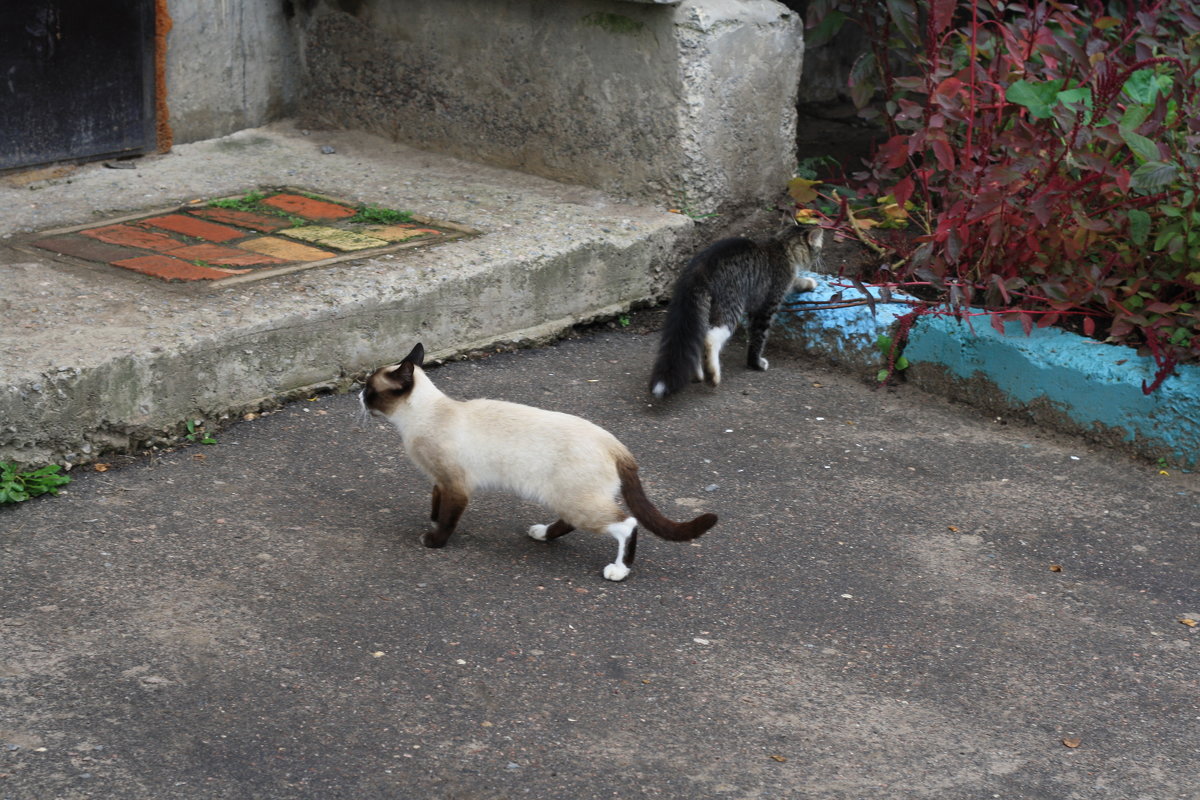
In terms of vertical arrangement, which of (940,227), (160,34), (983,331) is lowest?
(983,331)

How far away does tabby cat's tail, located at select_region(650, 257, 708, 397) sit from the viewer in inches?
199

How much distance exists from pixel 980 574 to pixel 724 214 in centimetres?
285

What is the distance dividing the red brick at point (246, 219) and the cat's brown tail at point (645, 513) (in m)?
2.57

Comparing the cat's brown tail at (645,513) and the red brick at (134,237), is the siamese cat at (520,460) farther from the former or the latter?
the red brick at (134,237)

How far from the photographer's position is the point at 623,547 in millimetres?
3818

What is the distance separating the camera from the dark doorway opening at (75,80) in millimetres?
5973

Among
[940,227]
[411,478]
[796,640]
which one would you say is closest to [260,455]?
[411,478]

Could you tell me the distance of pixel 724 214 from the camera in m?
6.38

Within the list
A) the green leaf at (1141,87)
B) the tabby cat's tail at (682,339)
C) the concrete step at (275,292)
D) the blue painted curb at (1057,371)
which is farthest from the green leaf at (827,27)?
the tabby cat's tail at (682,339)

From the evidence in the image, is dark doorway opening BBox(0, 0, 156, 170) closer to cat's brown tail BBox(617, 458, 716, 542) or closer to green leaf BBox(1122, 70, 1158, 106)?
cat's brown tail BBox(617, 458, 716, 542)

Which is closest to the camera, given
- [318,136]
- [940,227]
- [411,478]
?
[411,478]

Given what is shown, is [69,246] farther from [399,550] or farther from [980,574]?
[980,574]

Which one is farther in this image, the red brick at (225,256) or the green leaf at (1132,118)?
the red brick at (225,256)

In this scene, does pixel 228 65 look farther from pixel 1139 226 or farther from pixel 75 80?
pixel 1139 226
